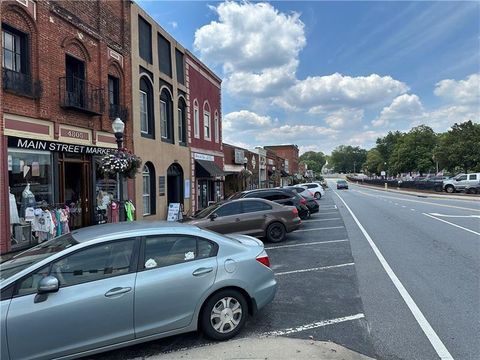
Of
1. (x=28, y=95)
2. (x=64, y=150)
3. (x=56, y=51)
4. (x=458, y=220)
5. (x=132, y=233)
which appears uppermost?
(x=56, y=51)

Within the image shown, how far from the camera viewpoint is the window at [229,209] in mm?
11414

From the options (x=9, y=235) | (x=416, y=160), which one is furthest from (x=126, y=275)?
(x=416, y=160)

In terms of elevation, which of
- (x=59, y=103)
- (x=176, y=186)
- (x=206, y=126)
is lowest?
(x=176, y=186)

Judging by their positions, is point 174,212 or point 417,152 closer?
point 174,212

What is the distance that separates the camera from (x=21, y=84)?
1020 centimetres

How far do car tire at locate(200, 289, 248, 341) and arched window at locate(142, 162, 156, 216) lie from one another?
1328 centimetres

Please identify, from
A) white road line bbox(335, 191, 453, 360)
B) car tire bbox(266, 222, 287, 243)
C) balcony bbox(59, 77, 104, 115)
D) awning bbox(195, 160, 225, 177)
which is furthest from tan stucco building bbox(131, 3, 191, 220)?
white road line bbox(335, 191, 453, 360)

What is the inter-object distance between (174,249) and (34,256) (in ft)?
5.17

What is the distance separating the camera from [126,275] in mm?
4215

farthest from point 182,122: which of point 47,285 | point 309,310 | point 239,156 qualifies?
point 47,285

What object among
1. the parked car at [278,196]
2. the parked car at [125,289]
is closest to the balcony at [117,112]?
the parked car at [278,196]

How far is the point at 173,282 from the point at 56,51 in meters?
10.2

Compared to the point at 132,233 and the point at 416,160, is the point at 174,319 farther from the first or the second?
the point at 416,160

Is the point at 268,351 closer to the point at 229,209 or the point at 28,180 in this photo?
the point at 229,209
